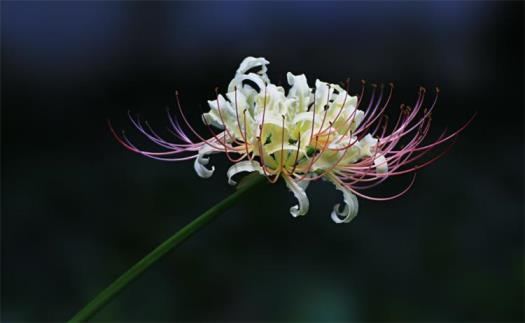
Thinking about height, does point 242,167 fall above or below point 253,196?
above

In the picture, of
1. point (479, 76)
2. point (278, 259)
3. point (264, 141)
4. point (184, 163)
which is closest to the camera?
point (264, 141)

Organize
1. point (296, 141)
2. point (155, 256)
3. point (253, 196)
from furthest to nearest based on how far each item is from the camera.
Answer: point (253, 196)
point (296, 141)
point (155, 256)

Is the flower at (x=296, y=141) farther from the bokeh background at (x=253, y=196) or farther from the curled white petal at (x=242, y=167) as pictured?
the bokeh background at (x=253, y=196)

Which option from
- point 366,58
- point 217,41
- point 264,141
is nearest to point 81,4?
point 217,41

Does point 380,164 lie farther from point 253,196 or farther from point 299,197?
point 253,196

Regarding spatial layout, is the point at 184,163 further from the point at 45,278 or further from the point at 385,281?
the point at 385,281

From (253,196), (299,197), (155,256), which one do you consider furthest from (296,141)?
(253,196)

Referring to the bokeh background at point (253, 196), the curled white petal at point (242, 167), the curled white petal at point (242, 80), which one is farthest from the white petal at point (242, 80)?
the bokeh background at point (253, 196)
